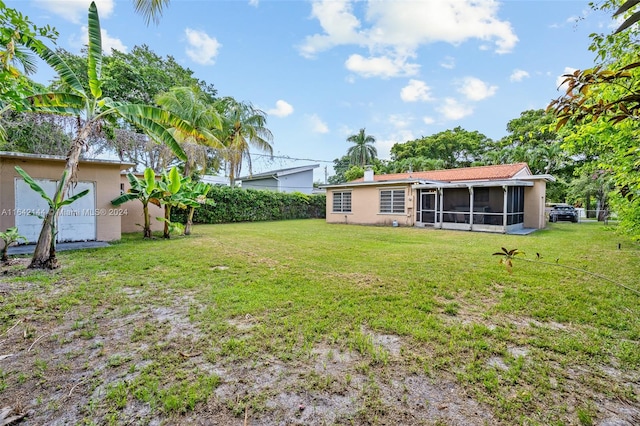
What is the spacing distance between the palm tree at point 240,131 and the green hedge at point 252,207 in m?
2.62

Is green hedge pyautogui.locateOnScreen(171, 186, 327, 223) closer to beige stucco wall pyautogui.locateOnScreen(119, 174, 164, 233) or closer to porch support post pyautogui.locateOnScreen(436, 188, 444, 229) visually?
beige stucco wall pyautogui.locateOnScreen(119, 174, 164, 233)

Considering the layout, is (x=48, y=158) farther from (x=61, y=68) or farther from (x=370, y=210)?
(x=370, y=210)

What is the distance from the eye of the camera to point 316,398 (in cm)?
240

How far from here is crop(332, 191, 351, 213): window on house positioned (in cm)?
2053

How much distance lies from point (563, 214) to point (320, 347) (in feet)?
85.1

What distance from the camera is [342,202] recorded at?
20.9 m

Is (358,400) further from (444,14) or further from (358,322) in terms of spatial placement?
(444,14)

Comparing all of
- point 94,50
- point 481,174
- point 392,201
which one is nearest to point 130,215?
point 94,50

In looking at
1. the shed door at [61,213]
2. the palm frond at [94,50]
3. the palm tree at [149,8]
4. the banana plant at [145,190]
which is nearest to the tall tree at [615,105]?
the palm tree at [149,8]

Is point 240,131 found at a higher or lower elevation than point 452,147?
lower

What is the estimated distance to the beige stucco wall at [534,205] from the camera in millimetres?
15570

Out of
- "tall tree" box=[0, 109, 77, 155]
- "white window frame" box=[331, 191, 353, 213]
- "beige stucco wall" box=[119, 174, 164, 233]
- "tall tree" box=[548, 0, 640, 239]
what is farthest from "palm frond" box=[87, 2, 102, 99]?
"white window frame" box=[331, 191, 353, 213]

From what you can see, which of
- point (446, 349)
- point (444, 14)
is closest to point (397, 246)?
point (446, 349)

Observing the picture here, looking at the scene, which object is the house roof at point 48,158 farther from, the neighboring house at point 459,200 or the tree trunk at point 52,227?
the neighboring house at point 459,200
